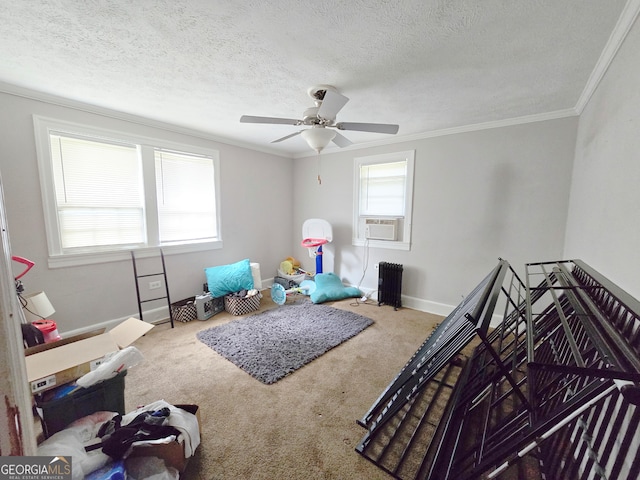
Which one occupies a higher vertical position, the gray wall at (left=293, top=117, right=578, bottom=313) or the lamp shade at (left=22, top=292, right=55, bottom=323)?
the gray wall at (left=293, top=117, right=578, bottom=313)

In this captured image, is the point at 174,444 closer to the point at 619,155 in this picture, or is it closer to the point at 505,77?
the point at 619,155

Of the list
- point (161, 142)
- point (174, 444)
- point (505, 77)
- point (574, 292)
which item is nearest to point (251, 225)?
point (161, 142)

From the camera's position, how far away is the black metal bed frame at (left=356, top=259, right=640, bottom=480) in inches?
32.8

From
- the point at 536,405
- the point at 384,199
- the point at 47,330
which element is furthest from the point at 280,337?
the point at 384,199

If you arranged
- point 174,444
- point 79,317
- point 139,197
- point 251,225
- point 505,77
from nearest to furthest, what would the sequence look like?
1. point 174,444
2. point 505,77
3. point 79,317
4. point 139,197
5. point 251,225

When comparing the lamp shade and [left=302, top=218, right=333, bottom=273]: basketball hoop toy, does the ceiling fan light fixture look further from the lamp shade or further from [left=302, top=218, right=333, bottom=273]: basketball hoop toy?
the lamp shade

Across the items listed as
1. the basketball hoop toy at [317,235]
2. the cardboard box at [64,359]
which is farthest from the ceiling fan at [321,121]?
the basketball hoop toy at [317,235]

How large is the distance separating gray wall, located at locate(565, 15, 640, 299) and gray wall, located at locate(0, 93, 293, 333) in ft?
13.1

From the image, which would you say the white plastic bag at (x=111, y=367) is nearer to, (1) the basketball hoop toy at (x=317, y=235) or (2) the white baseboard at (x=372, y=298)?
(2) the white baseboard at (x=372, y=298)

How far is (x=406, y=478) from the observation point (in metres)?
1.38

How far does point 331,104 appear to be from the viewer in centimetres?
189

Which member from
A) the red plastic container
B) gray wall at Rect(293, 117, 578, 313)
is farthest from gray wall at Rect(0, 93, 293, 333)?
gray wall at Rect(293, 117, 578, 313)

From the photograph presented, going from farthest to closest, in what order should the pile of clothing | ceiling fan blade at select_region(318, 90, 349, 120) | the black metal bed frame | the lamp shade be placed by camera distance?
the lamp shade
ceiling fan blade at select_region(318, 90, 349, 120)
the pile of clothing
the black metal bed frame

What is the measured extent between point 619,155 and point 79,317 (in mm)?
4630
